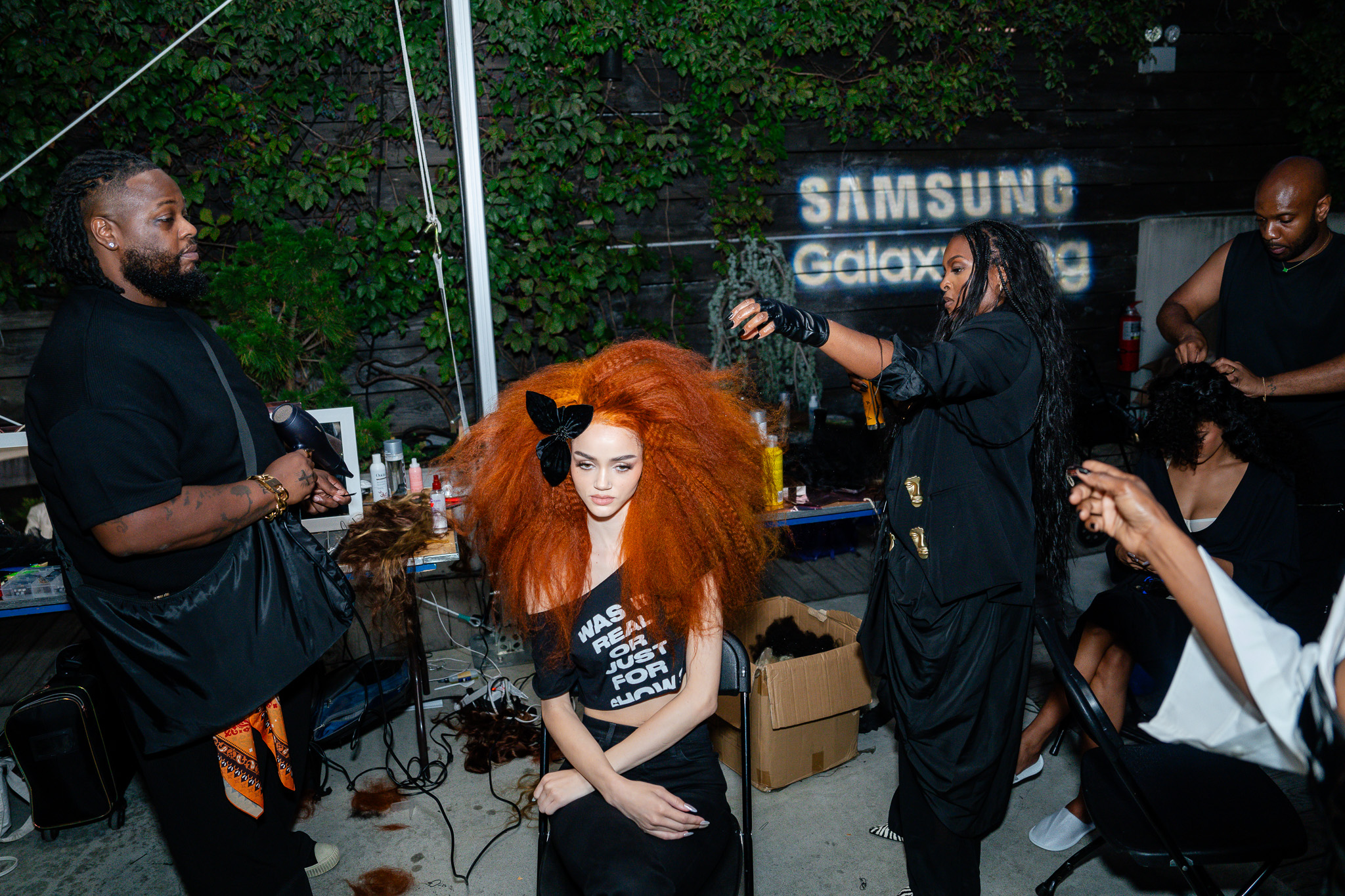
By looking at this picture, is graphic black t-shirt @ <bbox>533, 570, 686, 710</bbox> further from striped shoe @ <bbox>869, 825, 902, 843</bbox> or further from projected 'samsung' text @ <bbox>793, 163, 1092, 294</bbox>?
projected 'samsung' text @ <bbox>793, 163, 1092, 294</bbox>

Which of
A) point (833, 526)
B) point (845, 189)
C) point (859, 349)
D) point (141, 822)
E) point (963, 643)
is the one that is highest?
point (845, 189)

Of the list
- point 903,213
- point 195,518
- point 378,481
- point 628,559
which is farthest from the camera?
point 903,213

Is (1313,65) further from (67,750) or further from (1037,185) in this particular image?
(67,750)

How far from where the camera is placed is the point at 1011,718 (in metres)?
2.08

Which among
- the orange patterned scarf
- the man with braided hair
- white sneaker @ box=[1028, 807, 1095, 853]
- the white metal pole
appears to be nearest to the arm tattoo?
the man with braided hair

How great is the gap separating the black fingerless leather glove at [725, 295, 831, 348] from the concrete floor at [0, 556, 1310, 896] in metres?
1.75

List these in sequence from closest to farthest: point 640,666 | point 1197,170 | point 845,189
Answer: point 640,666 < point 845,189 < point 1197,170

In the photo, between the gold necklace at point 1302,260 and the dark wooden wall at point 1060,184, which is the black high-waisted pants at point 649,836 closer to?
the gold necklace at point 1302,260

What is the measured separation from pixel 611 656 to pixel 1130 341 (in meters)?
6.20

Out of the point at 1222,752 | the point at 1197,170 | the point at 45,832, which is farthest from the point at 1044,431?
the point at 1197,170

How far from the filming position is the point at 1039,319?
79.1 inches

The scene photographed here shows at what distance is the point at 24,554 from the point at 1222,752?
400 cm

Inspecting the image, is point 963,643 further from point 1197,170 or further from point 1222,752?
point 1197,170

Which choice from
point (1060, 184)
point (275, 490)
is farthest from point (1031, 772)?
point (1060, 184)
